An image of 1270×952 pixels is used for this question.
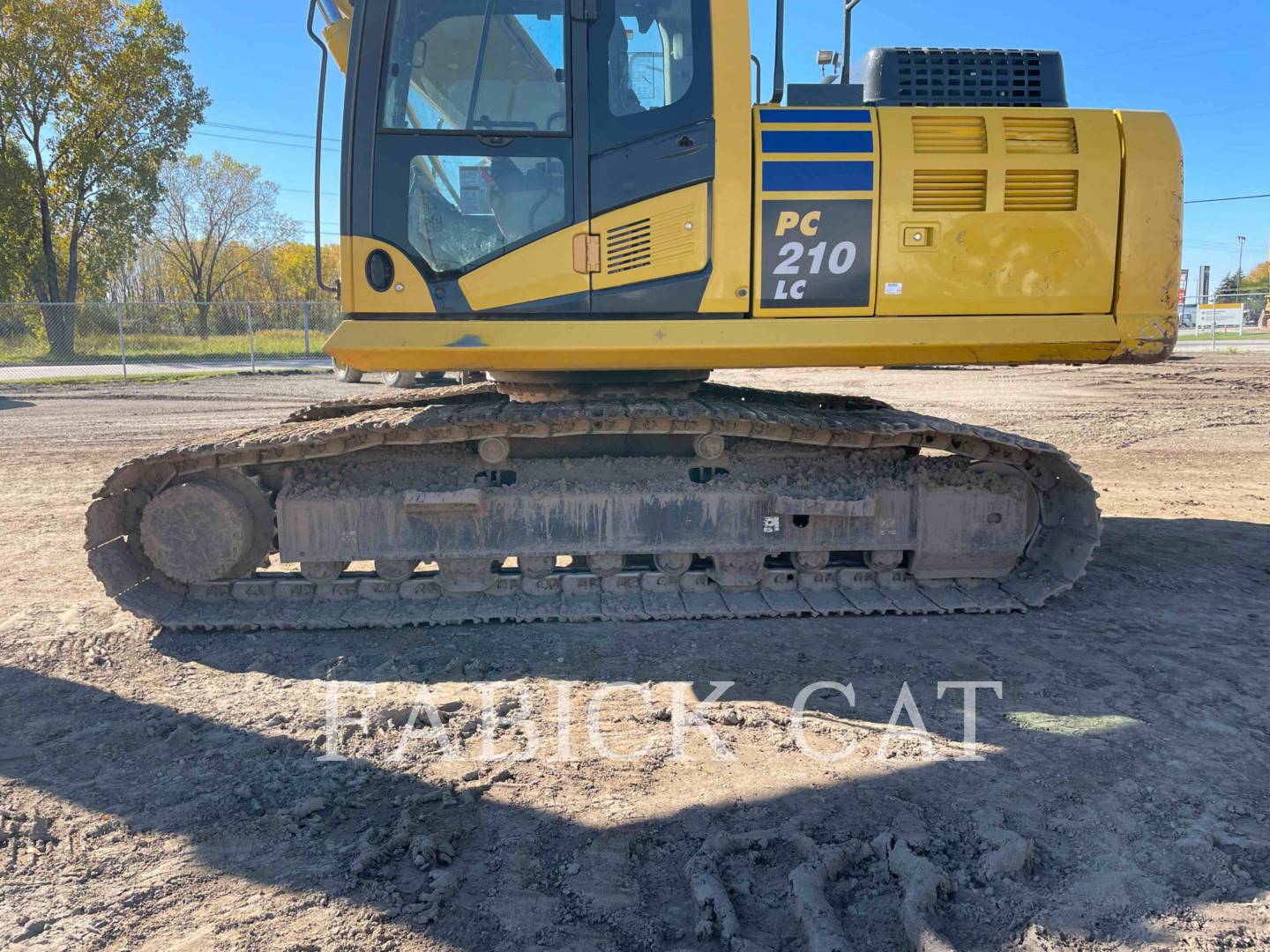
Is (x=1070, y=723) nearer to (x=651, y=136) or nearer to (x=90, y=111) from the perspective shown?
(x=651, y=136)

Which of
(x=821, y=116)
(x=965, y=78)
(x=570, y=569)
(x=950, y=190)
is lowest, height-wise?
(x=570, y=569)

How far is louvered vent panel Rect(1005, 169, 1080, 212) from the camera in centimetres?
435

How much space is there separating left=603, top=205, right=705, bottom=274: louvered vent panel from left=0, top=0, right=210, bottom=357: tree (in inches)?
1303

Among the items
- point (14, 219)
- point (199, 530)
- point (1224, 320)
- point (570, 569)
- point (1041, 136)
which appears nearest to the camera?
point (1041, 136)

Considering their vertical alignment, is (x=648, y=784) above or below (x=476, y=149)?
below

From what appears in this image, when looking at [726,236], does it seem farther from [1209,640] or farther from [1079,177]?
[1209,640]

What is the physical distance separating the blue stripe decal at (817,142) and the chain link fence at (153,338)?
18.2 m

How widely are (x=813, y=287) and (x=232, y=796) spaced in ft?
10.8

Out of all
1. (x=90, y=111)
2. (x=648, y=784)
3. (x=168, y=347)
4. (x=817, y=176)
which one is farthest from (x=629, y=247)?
(x=90, y=111)

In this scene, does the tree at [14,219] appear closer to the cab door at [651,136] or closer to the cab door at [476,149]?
the cab door at [476,149]

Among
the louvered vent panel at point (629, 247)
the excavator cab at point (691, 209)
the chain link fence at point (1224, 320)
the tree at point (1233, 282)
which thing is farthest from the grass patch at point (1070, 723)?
the tree at point (1233, 282)

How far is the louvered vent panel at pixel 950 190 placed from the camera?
4.29 m

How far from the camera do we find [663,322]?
424 centimetres

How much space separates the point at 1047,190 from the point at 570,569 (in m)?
3.16
